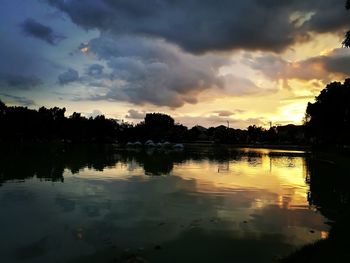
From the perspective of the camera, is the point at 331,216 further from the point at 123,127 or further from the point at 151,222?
the point at 123,127

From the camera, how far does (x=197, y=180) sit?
33.8 m

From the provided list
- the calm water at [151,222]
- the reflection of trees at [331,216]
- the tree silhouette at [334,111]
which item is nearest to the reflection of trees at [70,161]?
the calm water at [151,222]

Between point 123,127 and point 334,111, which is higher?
point 123,127

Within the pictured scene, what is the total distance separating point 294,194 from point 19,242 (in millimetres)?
20127

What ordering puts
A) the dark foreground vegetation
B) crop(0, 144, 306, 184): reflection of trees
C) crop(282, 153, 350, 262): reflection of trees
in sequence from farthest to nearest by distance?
1. the dark foreground vegetation
2. crop(0, 144, 306, 184): reflection of trees
3. crop(282, 153, 350, 262): reflection of trees

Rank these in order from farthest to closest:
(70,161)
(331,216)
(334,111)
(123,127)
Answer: (123,127), (334,111), (70,161), (331,216)

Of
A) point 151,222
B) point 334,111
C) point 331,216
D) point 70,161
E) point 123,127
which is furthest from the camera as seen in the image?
point 123,127

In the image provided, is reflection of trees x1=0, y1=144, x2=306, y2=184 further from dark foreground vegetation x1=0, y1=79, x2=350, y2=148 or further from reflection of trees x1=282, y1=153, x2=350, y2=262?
dark foreground vegetation x1=0, y1=79, x2=350, y2=148

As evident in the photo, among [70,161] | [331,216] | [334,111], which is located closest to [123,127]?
[334,111]

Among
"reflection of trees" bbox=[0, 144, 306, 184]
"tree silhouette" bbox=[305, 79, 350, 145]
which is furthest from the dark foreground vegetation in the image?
"reflection of trees" bbox=[0, 144, 306, 184]

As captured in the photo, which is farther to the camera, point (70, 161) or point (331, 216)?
point (70, 161)

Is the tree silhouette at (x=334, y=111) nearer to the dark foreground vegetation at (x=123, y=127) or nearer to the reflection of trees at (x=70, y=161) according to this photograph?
the dark foreground vegetation at (x=123, y=127)

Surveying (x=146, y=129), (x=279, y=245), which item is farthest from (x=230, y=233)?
(x=146, y=129)

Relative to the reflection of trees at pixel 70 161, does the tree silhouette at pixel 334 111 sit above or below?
above
